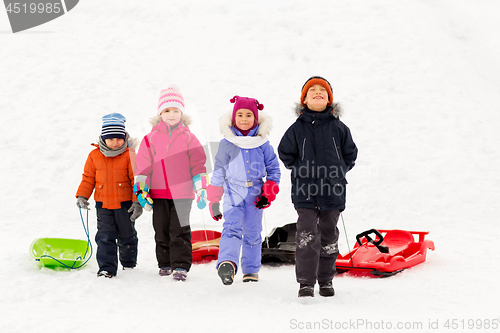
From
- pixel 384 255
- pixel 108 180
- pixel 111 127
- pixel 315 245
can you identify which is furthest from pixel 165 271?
pixel 384 255

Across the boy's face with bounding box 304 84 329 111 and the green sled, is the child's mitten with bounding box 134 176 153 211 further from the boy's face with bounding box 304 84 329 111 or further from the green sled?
the boy's face with bounding box 304 84 329 111

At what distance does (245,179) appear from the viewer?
168 inches

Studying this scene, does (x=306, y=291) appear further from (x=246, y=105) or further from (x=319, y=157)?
(x=246, y=105)

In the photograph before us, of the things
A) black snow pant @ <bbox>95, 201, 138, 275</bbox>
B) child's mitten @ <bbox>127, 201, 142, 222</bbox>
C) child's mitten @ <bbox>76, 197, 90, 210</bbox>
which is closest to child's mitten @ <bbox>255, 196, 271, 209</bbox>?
child's mitten @ <bbox>127, 201, 142, 222</bbox>

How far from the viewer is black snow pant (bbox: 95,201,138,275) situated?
441 cm

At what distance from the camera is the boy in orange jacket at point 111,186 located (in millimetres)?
4520

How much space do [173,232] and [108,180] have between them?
836 mm

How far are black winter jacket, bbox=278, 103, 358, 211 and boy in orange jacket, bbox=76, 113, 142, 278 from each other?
169 centimetres

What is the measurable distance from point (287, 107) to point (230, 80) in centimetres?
164

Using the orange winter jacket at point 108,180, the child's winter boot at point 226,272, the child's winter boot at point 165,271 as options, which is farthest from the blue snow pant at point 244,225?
the orange winter jacket at point 108,180

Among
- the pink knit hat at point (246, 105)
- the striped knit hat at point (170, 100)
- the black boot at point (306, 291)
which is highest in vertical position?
the striped knit hat at point (170, 100)

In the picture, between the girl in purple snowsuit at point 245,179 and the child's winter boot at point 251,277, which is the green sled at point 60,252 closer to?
the girl in purple snowsuit at point 245,179

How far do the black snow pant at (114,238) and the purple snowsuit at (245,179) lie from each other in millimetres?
1050

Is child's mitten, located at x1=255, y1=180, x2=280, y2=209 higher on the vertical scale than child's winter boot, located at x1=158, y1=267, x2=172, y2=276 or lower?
higher
